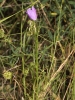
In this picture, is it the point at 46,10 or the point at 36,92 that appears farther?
the point at 46,10

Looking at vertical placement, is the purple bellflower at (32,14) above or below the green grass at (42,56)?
above

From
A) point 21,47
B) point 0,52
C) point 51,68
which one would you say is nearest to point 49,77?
point 51,68

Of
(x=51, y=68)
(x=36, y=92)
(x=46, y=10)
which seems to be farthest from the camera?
(x=46, y=10)

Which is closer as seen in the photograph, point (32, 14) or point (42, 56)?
point (32, 14)

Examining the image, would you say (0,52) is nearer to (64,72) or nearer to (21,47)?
(21,47)

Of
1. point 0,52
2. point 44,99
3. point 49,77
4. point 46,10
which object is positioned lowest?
point 44,99

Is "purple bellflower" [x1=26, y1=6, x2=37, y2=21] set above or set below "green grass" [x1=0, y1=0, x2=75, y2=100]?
above

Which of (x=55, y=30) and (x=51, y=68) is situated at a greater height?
(x=55, y=30)

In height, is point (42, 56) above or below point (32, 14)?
below
